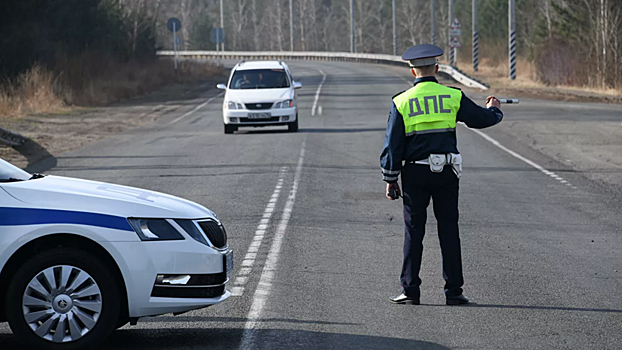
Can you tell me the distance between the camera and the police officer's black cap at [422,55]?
7.12 meters

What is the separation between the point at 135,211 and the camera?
5.86 metres

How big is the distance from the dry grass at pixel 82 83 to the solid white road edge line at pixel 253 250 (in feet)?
59.5

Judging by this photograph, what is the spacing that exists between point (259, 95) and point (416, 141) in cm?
1732

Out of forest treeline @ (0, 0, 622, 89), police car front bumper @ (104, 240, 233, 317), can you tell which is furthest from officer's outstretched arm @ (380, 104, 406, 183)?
forest treeline @ (0, 0, 622, 89)

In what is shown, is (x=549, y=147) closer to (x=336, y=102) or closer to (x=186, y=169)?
(x=186, y=169)

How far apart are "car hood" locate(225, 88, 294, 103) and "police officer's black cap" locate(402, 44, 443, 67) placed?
55.7 feet

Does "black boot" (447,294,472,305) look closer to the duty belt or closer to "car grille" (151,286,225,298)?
the duty belt

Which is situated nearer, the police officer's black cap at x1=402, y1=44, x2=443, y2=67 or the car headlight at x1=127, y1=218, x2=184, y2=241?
the car headlight at x1=127, y1=218, x2=184, y2=241

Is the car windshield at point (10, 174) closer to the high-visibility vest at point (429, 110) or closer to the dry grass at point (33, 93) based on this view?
the high-visibility vest at point (429, 110)

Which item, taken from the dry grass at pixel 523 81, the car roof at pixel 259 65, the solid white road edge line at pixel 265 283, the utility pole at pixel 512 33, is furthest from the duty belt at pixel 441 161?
the utility pole at pixel 512 33

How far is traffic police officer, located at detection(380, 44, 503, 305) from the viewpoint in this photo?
7105 mm

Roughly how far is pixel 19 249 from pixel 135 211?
0.70 metres

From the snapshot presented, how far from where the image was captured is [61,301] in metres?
5.66

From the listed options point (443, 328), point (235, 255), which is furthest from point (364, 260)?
point (443, 328)
